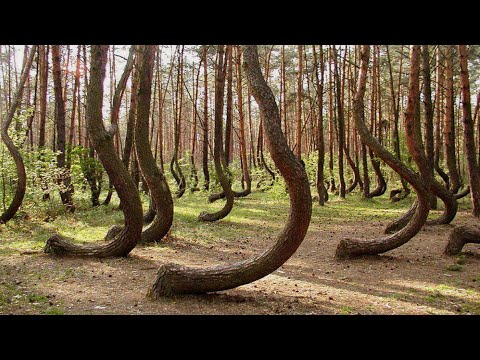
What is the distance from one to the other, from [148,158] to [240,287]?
425 cm

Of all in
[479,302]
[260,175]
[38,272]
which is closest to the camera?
[479,302]

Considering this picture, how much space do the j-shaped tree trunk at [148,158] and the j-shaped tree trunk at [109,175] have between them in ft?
4.35

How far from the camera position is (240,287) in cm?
632

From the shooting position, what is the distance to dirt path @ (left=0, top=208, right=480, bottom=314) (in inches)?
207

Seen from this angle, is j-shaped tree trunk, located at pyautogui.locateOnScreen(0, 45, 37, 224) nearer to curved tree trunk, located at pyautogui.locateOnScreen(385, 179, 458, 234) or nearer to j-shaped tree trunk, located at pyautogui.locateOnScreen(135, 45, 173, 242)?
j-shaped tree trunk, located at pyautogui.locateOnScreen(135, 45, 173, 242)

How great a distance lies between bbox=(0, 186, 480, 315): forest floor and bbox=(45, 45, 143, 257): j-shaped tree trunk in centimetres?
25

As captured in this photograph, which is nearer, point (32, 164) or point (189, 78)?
point (32, 164)

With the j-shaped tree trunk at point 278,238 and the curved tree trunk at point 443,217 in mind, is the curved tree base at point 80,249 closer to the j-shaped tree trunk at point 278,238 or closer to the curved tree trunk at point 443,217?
the j-shaped tree trunk at point 278,238

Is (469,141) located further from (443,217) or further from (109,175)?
(109,175)

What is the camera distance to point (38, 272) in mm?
6902

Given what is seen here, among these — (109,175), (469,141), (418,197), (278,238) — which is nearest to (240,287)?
(278,238)
